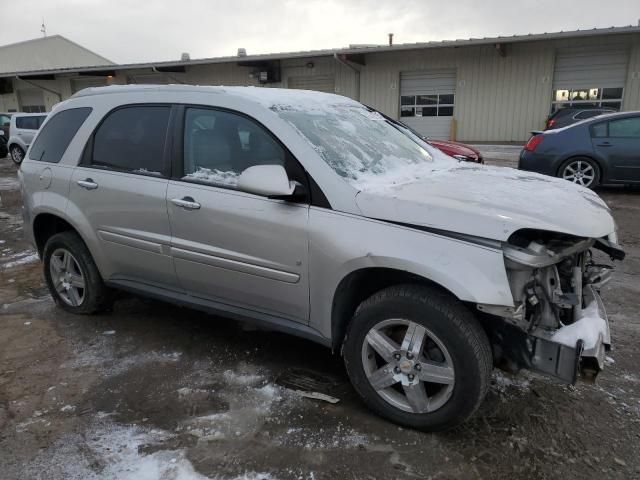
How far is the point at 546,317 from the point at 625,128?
7918 millimetres

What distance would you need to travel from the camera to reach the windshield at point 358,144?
2.92m

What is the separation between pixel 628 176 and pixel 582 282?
7127 millimetres

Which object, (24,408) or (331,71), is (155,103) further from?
(331,71)

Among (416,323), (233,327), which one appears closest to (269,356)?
(233,327)

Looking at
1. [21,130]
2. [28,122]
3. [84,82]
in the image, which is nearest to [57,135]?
[21,130]

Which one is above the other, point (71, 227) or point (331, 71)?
point (331, 71)

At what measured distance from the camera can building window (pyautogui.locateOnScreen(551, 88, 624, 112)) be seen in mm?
16406

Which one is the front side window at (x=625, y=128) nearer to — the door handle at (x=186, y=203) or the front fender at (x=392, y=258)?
the front fender at (x=392, y=258)

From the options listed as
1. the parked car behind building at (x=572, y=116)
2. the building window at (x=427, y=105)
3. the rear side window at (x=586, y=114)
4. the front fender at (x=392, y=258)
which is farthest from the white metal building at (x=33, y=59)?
the front fender at (x=392, y=258)

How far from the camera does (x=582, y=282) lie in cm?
281

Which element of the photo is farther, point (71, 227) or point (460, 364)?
point (71, 227)

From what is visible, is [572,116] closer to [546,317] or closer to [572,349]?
[546,317]

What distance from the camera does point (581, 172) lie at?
29.3ft

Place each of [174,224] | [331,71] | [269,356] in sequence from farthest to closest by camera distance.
A: [331,71] → [269,356] → [174,224]
